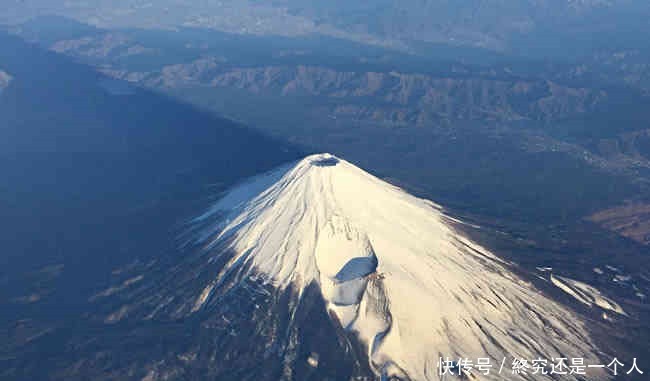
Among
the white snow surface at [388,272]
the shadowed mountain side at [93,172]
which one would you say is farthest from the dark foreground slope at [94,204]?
the white snow surface at [388,272]

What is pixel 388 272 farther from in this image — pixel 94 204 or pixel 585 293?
pixel 94 204

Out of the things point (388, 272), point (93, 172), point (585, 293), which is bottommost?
point (93, 172)

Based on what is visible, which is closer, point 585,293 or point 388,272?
point 388,272

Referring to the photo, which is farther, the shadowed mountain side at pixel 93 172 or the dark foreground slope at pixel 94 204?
the shadowed mountain side at pixel 93 172

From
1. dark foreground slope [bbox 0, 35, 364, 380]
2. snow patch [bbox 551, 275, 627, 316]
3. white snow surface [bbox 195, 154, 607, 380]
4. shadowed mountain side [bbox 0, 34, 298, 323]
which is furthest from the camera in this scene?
shadowed mountain side [bbox 0, 34, 298, 323]

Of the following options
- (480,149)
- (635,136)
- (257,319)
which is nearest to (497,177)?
(480,149)

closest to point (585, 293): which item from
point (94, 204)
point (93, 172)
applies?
point (94, 204)

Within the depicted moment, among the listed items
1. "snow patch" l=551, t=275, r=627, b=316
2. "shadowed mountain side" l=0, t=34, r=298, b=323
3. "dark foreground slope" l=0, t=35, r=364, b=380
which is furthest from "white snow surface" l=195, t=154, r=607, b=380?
"shadowed mountain side" l=0, t=34, r=298, b=323

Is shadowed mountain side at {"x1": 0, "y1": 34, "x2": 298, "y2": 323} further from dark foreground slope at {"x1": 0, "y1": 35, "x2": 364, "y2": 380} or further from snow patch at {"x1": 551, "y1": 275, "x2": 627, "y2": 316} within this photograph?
snow patch at {"x1": 551, "y1": 275, "x2": 627, "y2": 316}

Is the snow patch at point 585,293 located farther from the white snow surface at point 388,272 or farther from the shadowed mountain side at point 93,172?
the shadowed mountain side at point 93,172
